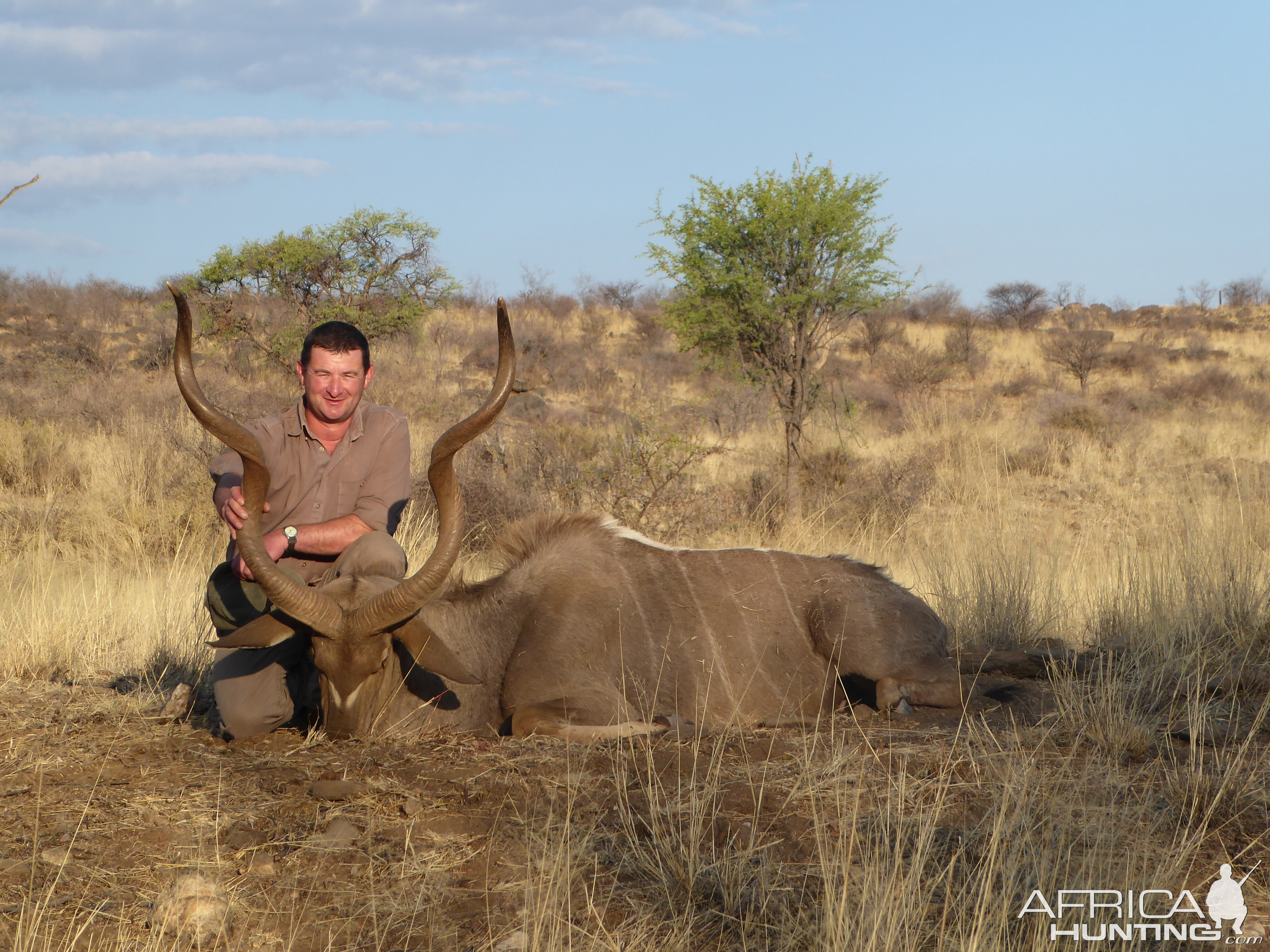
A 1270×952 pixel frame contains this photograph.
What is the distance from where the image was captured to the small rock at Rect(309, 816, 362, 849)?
11.1ft

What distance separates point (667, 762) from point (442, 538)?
141cm

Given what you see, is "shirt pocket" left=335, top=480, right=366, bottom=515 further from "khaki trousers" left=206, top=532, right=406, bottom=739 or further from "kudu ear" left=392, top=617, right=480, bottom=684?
"kudu ear" left=392, top=617, right=480, bottom=684

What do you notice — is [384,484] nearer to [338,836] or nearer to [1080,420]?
[338,836]

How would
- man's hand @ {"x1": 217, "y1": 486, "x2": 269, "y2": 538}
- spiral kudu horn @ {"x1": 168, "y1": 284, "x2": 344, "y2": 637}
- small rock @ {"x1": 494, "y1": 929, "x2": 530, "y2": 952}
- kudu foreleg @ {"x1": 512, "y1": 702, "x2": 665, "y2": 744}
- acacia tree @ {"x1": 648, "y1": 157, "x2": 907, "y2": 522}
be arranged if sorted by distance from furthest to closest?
acacia tree @ {"x1": 648, "y1": 157, "x2": 907, "y2": 522} < kudu foreleg @ {"x1": 512, "y1": 702, "x2": 665, "y2": 744} < man's hand @ {"x1": 217, "y1": 486, "x2": 269, "y2": 538} < spiral kudu horn @ {"x1": 168, "y1": 284, "x2": 344, "y2": 637} < small rock @ {"x1": 494, "y1": 929, "x2": 530, "y2": 952}

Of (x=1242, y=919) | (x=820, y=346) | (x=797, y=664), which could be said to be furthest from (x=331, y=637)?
(x=820, y=346)

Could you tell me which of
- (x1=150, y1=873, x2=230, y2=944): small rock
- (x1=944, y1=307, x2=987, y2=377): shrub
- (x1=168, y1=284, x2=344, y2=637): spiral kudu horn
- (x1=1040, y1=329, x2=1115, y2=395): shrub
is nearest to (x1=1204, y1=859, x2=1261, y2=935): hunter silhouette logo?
(x1=150, y1=873, x2=230, y2=944): small rock

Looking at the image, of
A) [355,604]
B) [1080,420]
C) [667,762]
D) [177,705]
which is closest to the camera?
[667,762]

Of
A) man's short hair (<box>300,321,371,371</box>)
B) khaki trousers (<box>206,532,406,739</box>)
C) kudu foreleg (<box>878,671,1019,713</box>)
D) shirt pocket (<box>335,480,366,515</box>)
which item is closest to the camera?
khaki trousers (<box>206,532,406,739</box>)

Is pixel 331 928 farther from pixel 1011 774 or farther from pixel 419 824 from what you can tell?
pixel 1011 774

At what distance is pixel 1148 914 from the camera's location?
2887 mm

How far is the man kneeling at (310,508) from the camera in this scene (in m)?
4.89

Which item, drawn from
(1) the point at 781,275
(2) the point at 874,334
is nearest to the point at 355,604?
(1) the point at 781,275

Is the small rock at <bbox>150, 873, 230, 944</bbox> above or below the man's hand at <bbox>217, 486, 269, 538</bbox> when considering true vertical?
below

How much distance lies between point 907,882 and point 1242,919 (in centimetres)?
93
